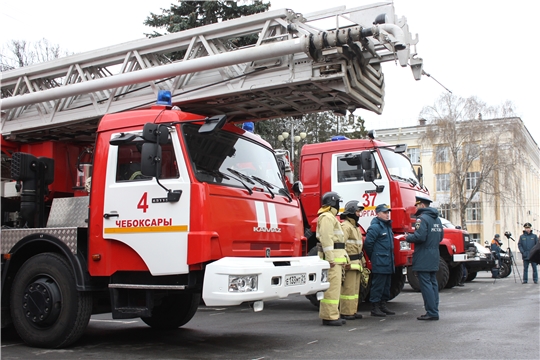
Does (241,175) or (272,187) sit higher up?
(241,175)

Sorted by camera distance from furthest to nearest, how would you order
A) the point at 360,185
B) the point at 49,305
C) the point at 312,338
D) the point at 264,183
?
the point at 360,185 → the point at 312,338 → the point at 264,183 → the point at 49,305

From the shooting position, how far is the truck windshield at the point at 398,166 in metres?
10.4

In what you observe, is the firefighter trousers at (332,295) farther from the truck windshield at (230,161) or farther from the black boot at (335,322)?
the truck windshield at (230,161)

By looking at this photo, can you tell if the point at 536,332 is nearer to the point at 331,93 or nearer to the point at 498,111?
the point at 331,93

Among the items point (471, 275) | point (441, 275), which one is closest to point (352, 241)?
point (441, 275)

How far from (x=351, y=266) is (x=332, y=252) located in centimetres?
97

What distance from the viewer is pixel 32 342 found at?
6.75 metres

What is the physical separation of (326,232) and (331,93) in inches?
81.4

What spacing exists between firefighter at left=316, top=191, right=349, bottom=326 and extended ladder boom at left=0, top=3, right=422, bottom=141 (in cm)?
156

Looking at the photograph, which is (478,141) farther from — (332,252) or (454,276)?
(332,252)

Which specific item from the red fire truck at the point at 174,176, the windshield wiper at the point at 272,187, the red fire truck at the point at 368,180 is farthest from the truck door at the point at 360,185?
the windshield wiper at the point at 272,187

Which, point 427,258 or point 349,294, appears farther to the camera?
point 349,294

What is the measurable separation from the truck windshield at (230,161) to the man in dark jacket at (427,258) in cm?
259

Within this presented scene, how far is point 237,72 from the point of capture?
7.19m
